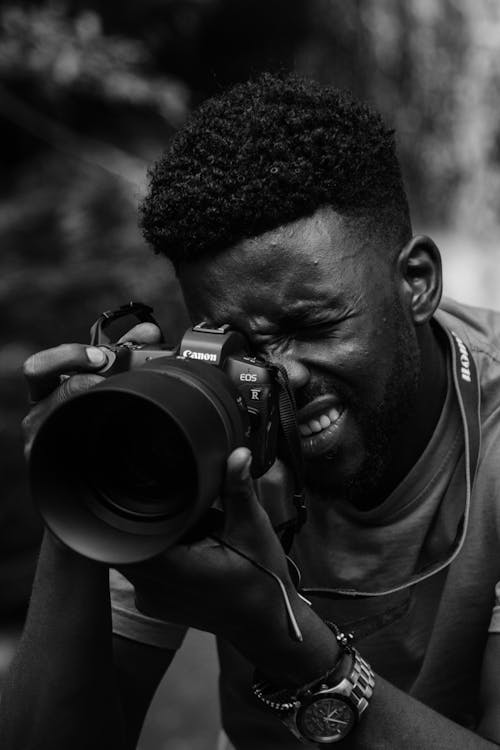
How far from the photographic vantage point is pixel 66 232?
302 centimetres

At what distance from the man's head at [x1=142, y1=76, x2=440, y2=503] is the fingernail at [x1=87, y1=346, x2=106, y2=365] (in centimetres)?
20

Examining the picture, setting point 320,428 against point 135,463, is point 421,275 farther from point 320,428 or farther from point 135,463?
point 135,463

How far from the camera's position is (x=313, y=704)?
3.92 feet

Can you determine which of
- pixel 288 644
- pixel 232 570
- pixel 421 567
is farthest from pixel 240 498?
pixel 421 567

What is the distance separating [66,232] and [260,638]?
2090 millimetres

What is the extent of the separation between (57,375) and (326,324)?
1.25ft

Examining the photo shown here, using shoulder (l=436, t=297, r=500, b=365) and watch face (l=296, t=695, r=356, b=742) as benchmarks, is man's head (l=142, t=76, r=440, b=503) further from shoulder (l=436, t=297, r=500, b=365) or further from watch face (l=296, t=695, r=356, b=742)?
watch face (l=296, t=695, r=356, b=742)

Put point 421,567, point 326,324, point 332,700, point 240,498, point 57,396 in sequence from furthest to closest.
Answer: point 421,567, point 326,324, point 57,396, point 332,700, point 240,498

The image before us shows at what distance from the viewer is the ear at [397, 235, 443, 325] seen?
1.49 meters

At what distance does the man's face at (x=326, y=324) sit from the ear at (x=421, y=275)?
5 cm

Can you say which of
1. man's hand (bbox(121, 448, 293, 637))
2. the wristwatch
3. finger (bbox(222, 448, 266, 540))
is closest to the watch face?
the wristwatch

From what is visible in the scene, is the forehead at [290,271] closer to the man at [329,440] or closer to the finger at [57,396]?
the man at [329,440]

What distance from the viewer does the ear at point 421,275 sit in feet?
4.87

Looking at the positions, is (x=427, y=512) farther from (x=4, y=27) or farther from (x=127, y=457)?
(x=4, y=27)
